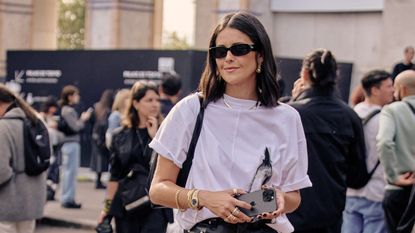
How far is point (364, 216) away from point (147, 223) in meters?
1.93

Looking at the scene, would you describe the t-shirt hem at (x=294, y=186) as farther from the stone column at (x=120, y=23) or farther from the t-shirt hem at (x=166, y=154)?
the stone column at (x=120, y=23)

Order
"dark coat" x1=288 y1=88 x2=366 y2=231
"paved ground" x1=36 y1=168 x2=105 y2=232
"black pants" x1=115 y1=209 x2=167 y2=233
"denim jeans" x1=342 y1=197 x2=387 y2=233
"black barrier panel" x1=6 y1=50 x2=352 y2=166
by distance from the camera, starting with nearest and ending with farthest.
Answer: "dark coat" x1=288 y1=88 x2=366 y2=231
"black pants" x1=115 y1=209 x2=167 y2=233
"denim jeans" x1=342 y1=197 x2=387 y2=233
"paved ground" x1=36 y1=168 x2=105 y2=232
"black barrier panel" x1=6 y1=50 x2=352 y2=166

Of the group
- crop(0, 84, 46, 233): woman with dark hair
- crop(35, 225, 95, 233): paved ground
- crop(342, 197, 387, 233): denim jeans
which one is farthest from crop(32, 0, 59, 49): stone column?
crop(342, 197, 387, 233): denim jeans

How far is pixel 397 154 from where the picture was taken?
25.2ft

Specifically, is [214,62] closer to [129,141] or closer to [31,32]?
[129,141]

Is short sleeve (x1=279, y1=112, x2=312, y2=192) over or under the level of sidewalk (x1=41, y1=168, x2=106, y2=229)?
over

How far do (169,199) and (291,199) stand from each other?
0.56 m

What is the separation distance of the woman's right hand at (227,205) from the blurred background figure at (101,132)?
1200cm

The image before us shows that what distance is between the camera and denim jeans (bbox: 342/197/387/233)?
8141 millimetres

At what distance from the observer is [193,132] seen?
423 cm

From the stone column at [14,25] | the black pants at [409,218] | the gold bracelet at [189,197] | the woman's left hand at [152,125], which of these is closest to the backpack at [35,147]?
the woman's left hand at [152,125]

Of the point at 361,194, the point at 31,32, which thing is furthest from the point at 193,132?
the point at 31,32

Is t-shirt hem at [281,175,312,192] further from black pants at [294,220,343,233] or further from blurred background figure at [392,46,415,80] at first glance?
blurred background figure at [392,46,415,80]

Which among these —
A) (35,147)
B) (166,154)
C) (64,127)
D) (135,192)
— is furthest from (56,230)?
(166,154)
